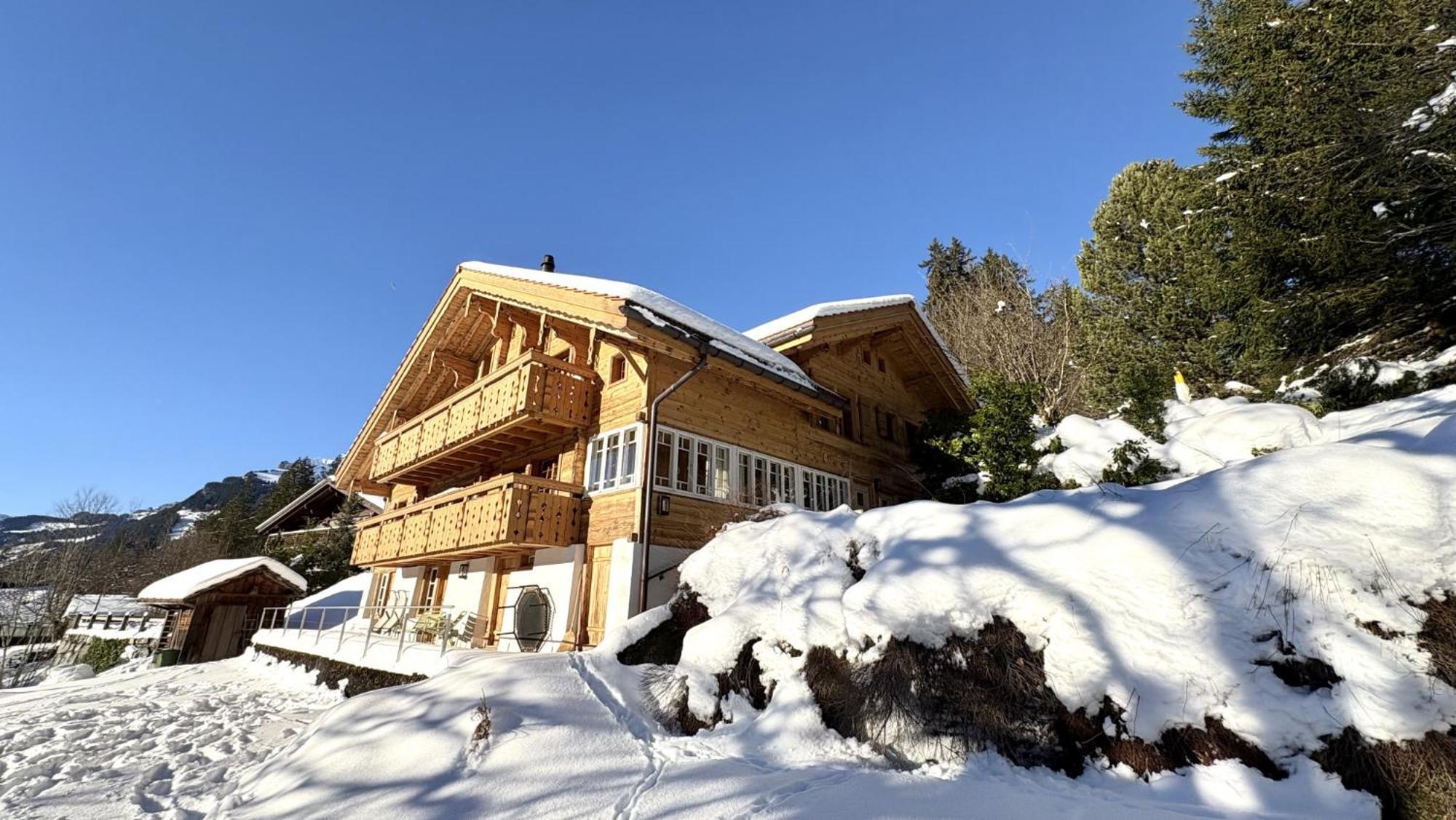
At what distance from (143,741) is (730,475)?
10520mm

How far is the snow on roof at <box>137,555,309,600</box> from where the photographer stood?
68.3ft

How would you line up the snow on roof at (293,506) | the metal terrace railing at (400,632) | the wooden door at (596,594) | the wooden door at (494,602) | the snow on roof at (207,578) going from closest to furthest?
the wooden door at (596,594)
the metal terrace railing at (400,632)
the wooden door at (494,602)
the snow on roof at (207,578)
the snow on roof at (293,506)

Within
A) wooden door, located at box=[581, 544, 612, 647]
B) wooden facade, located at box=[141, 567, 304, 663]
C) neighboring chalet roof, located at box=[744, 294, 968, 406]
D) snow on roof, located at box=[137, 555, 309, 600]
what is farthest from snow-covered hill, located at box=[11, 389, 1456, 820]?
wooden facade, located at box=[141, 567, 304, 663]

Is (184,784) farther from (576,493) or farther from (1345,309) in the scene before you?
(1345,309)

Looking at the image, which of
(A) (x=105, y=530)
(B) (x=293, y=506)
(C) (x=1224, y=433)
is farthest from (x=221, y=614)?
(A) (x=105, y=530)

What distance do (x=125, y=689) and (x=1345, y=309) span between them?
1208 inches

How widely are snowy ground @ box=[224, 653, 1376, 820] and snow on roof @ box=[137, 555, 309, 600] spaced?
19579 mm

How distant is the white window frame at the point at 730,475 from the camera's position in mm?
12055

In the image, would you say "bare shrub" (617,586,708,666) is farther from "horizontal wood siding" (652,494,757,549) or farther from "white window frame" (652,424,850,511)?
"white window frame" (652,424,850,511)

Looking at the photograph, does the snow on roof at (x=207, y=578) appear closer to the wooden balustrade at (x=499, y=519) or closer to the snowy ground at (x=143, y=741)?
the snowy ground at (x=143, y=741)

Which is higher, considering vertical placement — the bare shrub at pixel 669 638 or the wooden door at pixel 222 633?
the bare shrub at pixel 669 638

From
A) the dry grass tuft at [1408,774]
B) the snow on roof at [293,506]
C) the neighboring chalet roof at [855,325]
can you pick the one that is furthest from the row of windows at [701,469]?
the snow on roof at [293,506]

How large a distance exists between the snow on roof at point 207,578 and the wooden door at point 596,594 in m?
18.5

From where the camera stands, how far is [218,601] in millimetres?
21891
